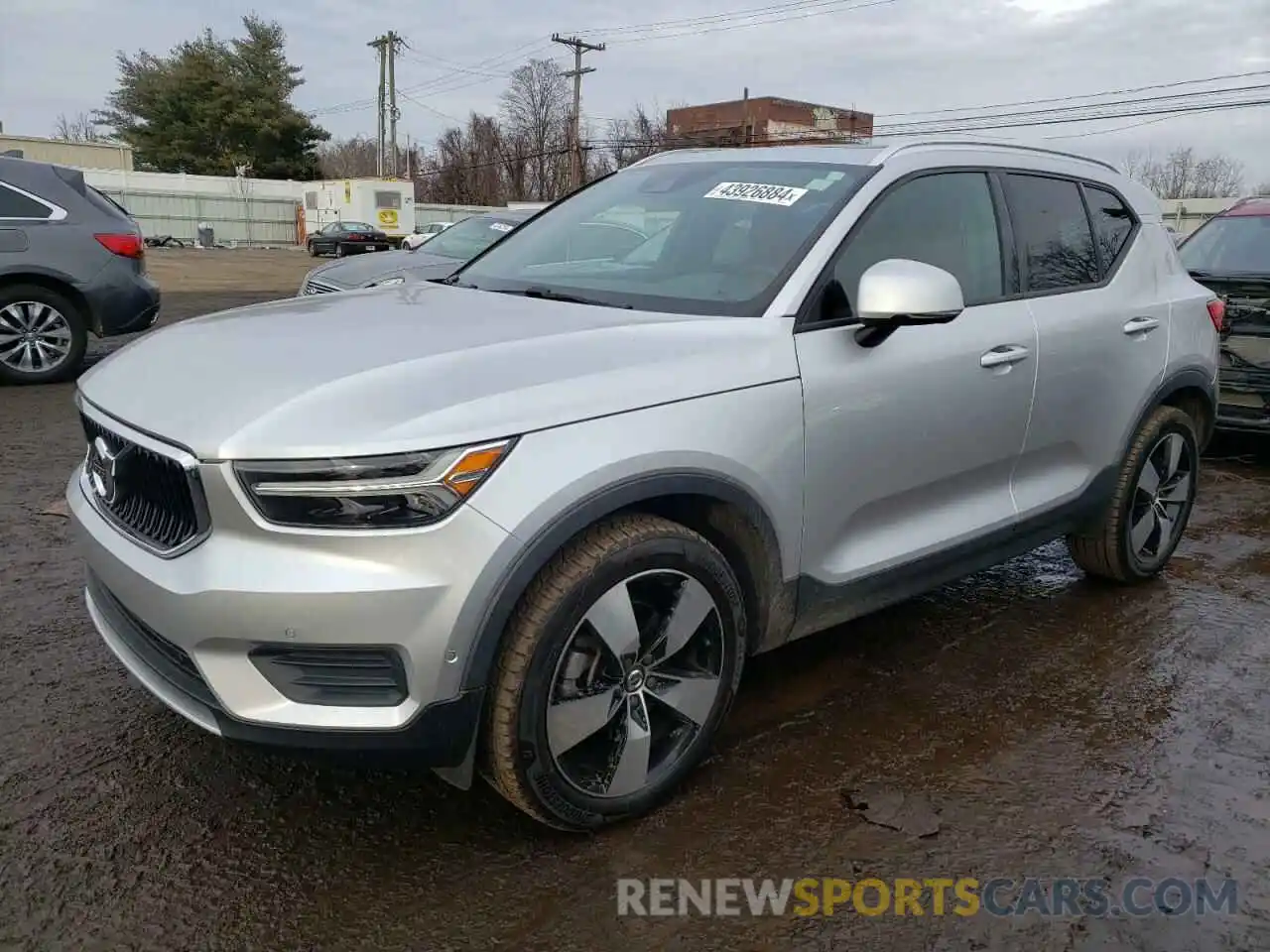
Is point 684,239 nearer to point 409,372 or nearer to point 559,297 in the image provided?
point 559,297

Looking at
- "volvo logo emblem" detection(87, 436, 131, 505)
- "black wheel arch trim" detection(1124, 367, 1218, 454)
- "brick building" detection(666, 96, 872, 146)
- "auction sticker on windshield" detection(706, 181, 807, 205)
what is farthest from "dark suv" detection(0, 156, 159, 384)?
"brick building" detection(666, 96, 872, 146)

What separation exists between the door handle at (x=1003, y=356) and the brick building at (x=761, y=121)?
38986 mm

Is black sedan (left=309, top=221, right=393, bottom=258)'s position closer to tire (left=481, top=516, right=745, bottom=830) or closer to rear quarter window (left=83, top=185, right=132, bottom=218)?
rear quarter window (left=83, top=185, right=132, bottom=218)

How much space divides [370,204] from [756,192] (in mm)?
44932

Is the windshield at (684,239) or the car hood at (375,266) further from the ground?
the windshield at (684,239)

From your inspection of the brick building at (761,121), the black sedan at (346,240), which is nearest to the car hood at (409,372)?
the black sedan at (346,240)

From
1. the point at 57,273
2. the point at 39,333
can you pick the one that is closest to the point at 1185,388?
the point at 57,273

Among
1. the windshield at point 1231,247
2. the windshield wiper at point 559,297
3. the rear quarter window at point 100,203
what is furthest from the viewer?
the rear quarter window at point 100,203

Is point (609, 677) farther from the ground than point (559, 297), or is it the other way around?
point (559, 297)

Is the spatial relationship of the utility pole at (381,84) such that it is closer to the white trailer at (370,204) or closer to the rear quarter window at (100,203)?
the white trailer at (370,204)

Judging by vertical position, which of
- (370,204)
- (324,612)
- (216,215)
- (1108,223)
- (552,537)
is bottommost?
(324,612)

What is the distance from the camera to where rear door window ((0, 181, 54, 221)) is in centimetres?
815

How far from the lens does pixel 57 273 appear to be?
8.23m

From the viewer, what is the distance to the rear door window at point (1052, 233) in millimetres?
3740
